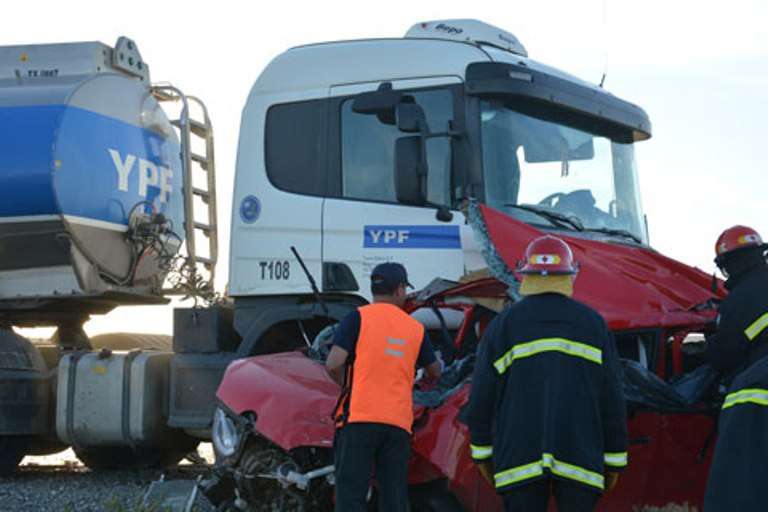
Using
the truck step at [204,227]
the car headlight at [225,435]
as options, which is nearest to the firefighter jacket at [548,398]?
the car headlight at [225,435]

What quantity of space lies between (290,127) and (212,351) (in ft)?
5.84

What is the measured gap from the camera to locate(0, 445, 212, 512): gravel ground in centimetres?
842

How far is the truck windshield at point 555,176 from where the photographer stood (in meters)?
7.39

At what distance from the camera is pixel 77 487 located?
380 inches

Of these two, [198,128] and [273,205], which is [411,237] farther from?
[198,128]

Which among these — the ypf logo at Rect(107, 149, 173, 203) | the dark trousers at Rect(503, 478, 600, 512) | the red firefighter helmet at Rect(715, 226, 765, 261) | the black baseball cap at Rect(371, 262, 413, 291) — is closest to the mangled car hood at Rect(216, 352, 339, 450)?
the black baseball cap at Rect(371, 262, 413, 291)

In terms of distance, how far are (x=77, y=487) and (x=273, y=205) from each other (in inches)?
123

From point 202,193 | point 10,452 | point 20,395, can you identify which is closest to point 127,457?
point 10,452

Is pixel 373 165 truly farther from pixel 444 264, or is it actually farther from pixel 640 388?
pixel 640 388

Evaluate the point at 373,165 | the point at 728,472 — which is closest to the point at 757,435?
the point at 728,472

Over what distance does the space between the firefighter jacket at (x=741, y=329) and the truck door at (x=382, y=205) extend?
203 centimetres

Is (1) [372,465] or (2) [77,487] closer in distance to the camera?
(1) [372,465]

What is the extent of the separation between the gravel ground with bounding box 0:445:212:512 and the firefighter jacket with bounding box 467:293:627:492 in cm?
328

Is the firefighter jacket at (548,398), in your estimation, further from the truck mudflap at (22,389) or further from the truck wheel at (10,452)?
the truck wheel at (10,452)
